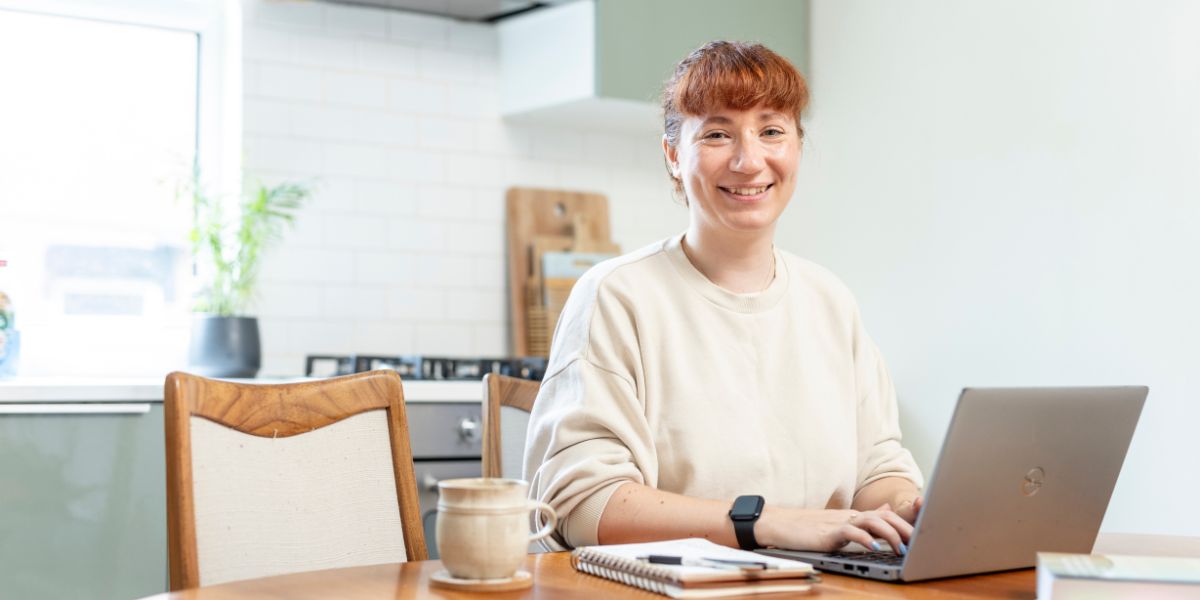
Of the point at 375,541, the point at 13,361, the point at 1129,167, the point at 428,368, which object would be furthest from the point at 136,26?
the point at 1129,167

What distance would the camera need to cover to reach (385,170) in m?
3.62

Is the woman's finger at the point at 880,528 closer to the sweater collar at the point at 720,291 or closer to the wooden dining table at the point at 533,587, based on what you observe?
the wooden dining table at the point at 533,587

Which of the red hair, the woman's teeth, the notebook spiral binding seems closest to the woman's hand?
the notebook spiral binding

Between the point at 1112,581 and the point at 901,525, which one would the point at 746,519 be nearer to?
the point at 901,525

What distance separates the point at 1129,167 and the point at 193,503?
235cm

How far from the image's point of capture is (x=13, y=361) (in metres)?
2.96

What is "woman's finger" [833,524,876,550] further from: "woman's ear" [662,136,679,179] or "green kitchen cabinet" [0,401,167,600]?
"green kitchen cabinet" [0,401,167,600]

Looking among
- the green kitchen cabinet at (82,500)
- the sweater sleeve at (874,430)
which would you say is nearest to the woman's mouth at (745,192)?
the sweater sleeve at (874,430)

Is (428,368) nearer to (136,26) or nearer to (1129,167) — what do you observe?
(136,26)

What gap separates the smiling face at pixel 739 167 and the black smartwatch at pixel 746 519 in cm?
46

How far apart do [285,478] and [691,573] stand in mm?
572

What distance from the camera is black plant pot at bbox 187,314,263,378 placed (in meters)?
3.13

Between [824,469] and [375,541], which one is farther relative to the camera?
[824,469]

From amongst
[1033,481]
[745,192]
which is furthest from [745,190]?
[1033,481]
